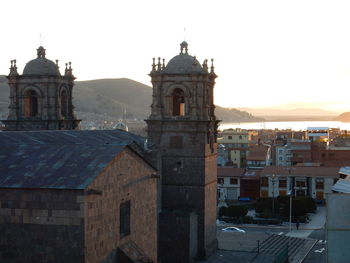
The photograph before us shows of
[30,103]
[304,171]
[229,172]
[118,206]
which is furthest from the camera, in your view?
[229,172]

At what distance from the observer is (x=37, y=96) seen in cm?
4734

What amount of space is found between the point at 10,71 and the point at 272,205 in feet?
109

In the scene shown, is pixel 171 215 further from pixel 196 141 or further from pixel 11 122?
pixel 11 122

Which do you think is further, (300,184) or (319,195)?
(300,184)

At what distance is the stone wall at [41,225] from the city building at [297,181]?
5369 cm

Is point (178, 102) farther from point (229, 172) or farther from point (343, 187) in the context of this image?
point (229, 172)

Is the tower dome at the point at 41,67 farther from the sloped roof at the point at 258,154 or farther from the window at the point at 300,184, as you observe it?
the sloped roof at the point at 258,154

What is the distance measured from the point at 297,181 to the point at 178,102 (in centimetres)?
3449

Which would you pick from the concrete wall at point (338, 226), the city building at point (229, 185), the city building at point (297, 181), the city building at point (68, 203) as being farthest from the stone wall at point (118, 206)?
the city building at point (229, 185)

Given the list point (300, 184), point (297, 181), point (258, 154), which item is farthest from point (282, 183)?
point (258, 154)

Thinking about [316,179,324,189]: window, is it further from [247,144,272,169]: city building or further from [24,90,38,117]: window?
[24,90,38,117]: window

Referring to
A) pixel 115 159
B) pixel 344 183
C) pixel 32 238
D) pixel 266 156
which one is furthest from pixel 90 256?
pixel 266 156

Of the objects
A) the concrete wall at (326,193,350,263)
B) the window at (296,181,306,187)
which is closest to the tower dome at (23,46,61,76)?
the concrete wall at (326,193,350,263)

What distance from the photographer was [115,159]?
25094 millimetres
